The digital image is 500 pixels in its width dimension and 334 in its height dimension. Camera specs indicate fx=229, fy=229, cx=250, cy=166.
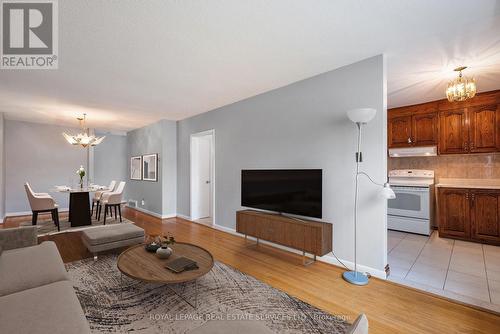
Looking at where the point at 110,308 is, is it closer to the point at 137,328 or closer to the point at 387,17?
the point at 137,328

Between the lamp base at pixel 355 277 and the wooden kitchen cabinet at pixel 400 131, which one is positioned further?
the wooden kitchen cabinet at pixel 400 131

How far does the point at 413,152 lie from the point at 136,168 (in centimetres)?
743

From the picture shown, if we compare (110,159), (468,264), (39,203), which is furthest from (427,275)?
(110,159)

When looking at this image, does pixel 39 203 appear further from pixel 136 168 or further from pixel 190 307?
pixel 190 307

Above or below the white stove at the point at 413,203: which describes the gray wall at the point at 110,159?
above

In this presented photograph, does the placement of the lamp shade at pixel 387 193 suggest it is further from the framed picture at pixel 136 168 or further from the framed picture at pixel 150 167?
the framed picture at pixel 136 168

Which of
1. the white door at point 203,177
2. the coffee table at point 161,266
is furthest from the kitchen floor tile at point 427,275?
the white door at point 203,177

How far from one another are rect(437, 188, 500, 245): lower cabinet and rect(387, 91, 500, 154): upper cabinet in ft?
2.50

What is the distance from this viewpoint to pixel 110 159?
8.00m

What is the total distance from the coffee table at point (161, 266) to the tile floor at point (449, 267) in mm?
2181

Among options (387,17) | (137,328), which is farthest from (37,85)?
(387,17)

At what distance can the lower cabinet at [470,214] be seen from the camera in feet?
12.1

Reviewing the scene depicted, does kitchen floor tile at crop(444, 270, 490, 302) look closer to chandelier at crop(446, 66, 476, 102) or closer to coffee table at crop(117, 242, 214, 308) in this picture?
chandelier at crop(446, 66, 476, 102)

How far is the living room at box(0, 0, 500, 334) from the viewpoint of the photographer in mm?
1920
